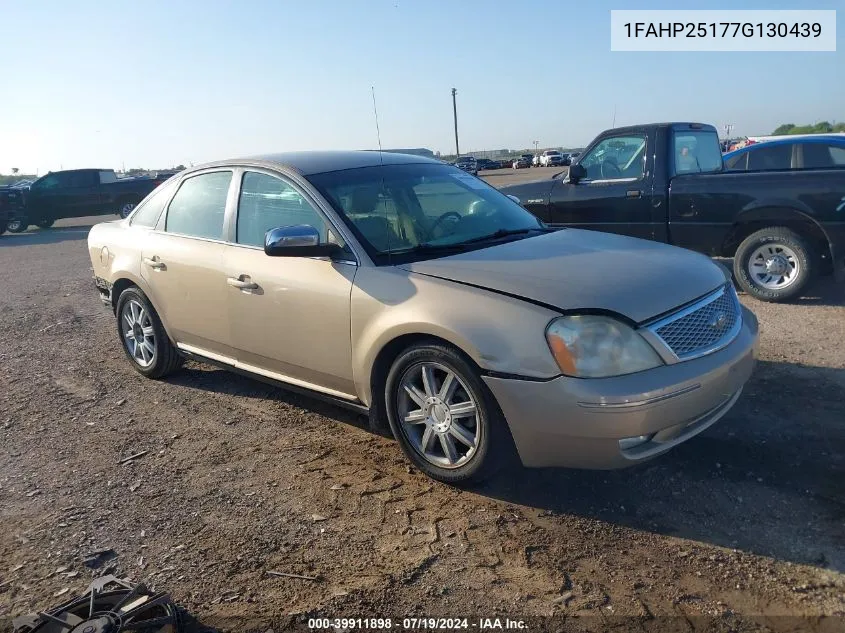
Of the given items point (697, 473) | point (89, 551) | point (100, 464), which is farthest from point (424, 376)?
point (100, 464)

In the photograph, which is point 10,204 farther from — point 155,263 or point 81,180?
point 155,263

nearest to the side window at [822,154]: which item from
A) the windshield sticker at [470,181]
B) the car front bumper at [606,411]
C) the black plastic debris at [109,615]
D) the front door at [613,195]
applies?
the front door at [613,195]

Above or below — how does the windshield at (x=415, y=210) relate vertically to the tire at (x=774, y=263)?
above

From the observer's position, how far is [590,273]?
3498 mm

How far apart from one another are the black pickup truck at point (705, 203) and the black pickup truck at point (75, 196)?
723 inches

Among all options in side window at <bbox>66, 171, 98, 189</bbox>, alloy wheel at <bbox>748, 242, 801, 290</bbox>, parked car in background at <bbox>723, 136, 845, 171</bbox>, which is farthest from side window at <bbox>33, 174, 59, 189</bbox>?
alloy wheel at <bbox>748, 242, 801, 290</bbox>

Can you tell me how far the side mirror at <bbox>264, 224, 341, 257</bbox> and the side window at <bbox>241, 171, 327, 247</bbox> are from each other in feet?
0.79

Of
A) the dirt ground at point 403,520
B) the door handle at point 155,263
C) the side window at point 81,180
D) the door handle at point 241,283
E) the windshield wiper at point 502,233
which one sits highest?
the side window at point 81,180

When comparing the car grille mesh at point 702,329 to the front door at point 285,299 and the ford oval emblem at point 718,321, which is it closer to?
the ford oval emblem at point 718,321

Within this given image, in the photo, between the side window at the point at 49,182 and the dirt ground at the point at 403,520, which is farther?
the side window at the point at 49,182

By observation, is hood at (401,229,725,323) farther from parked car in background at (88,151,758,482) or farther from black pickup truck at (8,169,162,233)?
black pickup truck at (8,169,162,233)

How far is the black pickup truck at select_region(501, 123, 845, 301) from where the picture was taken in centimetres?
666

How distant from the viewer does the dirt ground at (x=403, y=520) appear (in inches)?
106

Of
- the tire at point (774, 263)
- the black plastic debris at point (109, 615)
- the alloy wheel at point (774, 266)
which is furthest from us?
the alloy wheel at point (774, 266)
